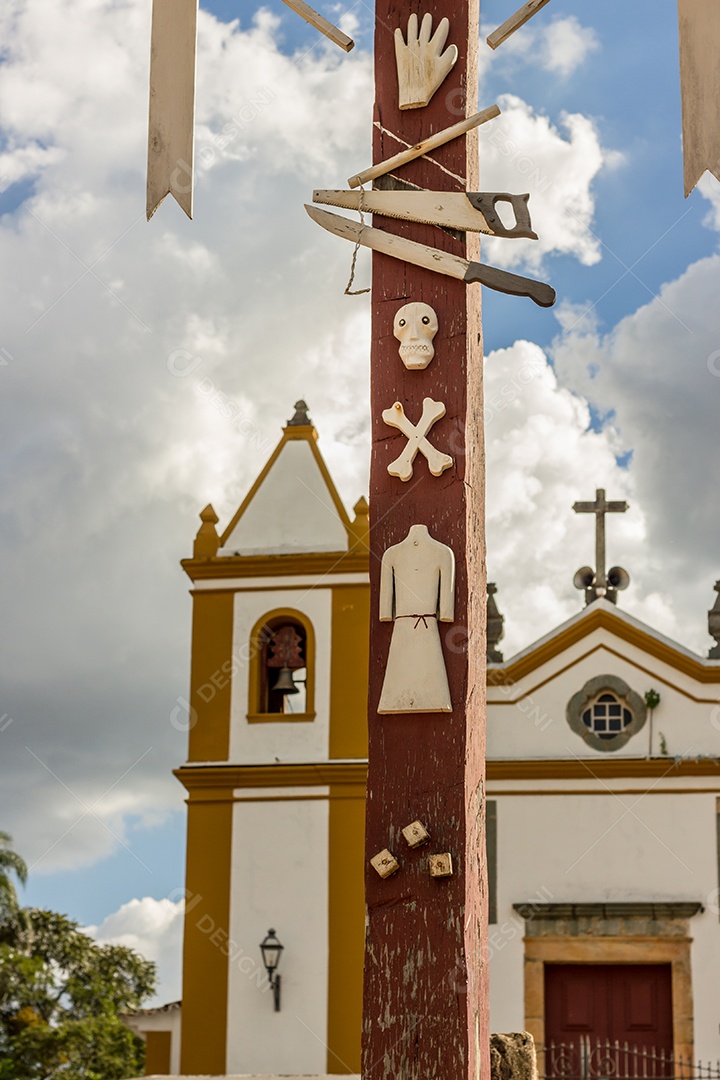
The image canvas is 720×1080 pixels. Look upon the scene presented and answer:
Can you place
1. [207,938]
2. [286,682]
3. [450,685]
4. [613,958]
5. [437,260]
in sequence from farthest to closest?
1. [286,682]
2. [207,938]
3. [613,958]
4. [437,260]
5. [450,685]

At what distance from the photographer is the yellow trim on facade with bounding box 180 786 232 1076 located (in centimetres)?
1357

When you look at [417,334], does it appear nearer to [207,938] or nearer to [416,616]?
[416,616]

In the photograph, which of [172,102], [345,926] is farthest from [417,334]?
[345,926]

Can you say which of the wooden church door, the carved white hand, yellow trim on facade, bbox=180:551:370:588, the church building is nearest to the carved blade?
the carved white hand

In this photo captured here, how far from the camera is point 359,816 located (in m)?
13.9

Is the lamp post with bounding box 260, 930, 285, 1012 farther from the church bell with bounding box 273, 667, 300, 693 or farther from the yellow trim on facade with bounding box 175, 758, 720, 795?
the church bell with bounding box 273, 667, 300, 693

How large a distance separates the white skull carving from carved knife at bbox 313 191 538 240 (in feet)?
0.96

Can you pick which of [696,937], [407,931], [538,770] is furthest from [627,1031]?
[407,931]

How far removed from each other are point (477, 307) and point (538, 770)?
31.1 feet

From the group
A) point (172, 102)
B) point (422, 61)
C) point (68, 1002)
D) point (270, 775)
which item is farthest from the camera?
point (68, 1002)

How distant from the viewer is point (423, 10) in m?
5.19

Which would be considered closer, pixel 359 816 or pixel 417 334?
pixel 417 334

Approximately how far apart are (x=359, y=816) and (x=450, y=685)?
9.51m

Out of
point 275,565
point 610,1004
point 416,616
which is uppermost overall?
point 275,565
